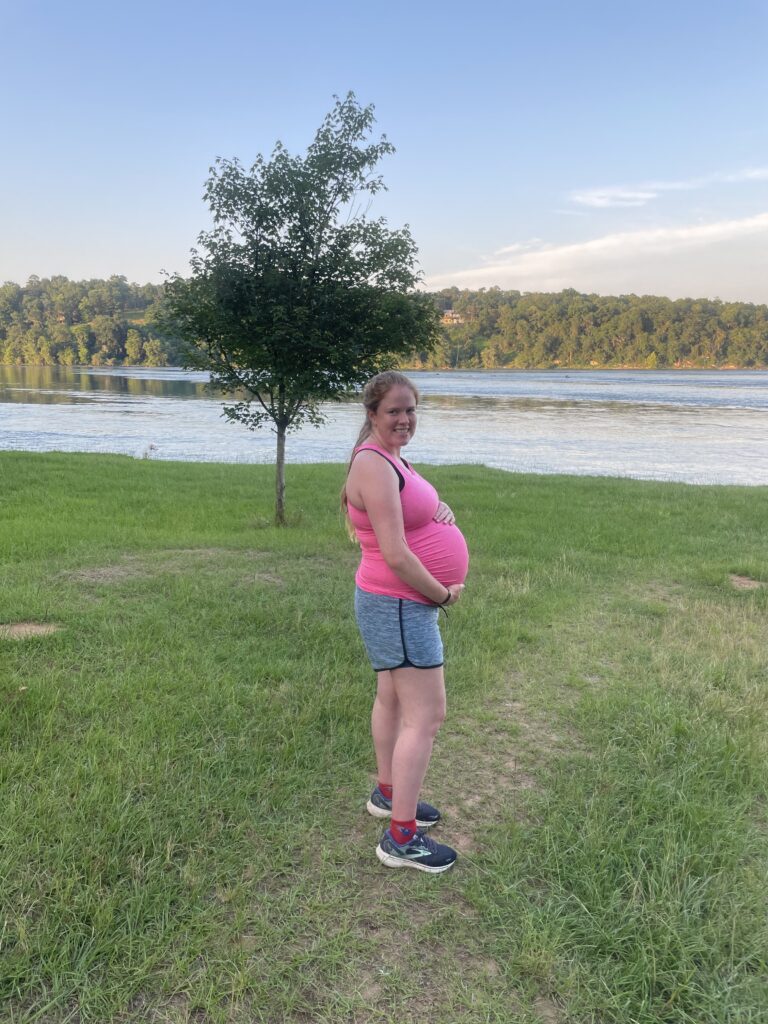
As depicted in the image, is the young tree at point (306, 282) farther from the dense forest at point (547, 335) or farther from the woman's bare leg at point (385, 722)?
the dense forest at point (547, 335)

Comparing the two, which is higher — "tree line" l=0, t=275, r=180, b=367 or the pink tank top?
"tree line" l=0, t=275, r=180, b=367

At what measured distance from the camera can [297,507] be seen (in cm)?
1109

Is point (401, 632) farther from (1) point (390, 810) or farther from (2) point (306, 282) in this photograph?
(2) point (306, 282)

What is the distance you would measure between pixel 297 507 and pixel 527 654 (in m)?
6.76

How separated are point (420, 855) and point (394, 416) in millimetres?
Answer: 1737

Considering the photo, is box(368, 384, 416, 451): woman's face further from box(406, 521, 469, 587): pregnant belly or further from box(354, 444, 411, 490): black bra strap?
box(406, 521, 469, 587): pregnant belly

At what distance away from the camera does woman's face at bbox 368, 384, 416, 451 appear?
2.52 meters

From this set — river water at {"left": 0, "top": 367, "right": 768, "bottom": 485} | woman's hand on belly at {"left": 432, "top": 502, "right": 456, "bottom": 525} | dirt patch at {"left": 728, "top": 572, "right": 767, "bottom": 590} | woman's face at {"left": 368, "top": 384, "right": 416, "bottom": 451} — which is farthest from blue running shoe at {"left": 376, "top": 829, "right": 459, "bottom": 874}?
river water at {"left": 0, "top": 367, "right": 768, "bottom": 485}

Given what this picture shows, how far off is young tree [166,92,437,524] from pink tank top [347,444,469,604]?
20.2ft

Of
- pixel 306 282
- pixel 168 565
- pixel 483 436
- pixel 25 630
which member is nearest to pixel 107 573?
pixel 168 565

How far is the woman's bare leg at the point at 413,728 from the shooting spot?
261cm

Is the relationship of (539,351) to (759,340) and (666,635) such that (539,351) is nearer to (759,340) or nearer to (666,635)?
(759,340)

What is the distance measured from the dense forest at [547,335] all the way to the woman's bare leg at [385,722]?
4983 inches

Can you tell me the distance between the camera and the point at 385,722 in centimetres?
291
